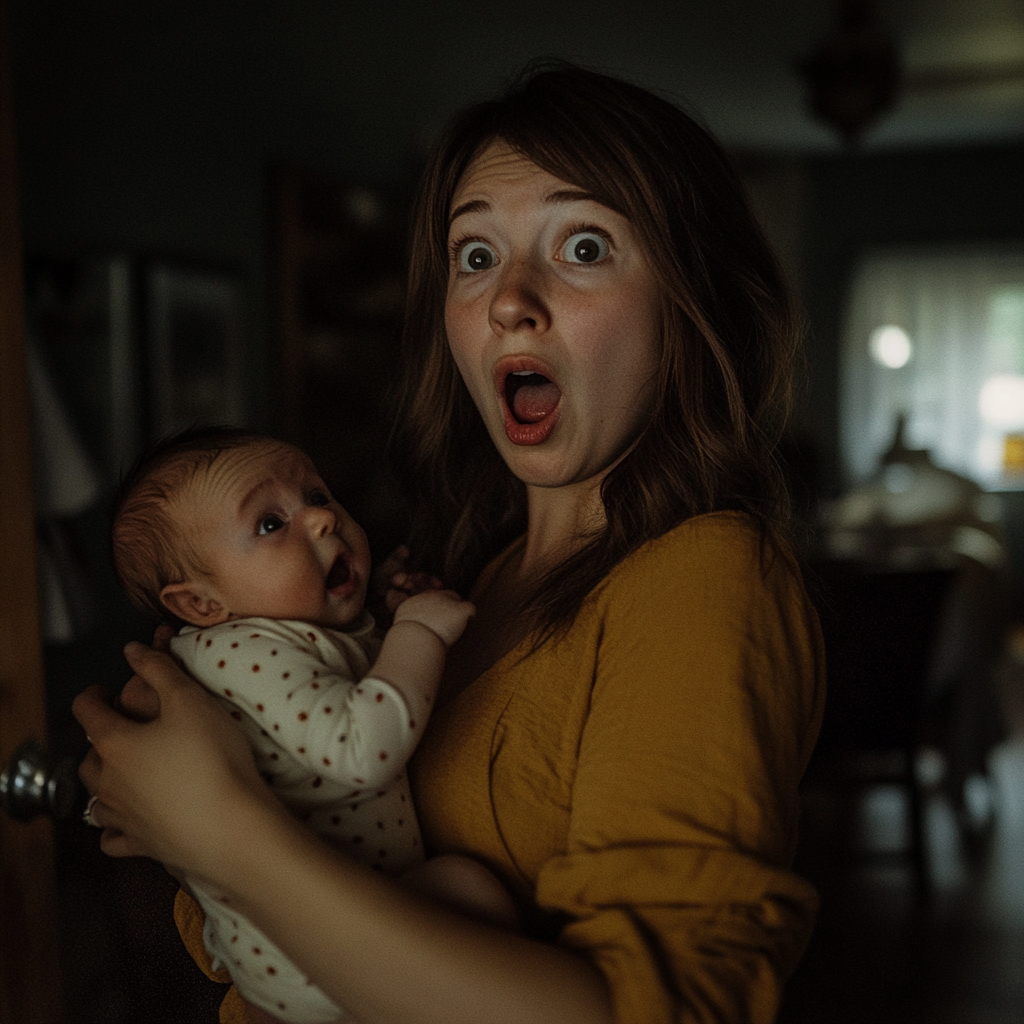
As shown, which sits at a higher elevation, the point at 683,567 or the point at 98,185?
the point at 98,185

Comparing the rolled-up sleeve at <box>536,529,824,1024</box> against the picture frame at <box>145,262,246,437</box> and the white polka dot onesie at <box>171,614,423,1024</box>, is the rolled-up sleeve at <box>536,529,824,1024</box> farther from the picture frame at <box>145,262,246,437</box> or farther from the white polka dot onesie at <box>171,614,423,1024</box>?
the picture frame at <box>145,262,246,437</box>

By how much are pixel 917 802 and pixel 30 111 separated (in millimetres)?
2984

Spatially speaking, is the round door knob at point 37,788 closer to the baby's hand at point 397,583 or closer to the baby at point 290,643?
the baby at point 290,643

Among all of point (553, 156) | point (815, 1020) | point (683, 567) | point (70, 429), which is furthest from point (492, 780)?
point (815, 1020)

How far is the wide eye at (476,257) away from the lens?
0.87 m

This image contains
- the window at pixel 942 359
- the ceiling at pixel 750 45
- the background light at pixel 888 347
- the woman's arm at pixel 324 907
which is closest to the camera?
the woman's arm at pixel 324 907

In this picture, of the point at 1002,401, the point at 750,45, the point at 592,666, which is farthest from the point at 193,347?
the point at 1002,401

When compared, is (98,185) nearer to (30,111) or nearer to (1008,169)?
(30,111)

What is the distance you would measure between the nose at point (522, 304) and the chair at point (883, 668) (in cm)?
215

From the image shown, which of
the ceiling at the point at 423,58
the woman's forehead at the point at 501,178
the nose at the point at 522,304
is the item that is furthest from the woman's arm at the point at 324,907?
the ceiling at the point at 423,58

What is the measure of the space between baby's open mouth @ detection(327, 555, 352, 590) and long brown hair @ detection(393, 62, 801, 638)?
16cm

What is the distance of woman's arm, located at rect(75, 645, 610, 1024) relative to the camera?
599mm

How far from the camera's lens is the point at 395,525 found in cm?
113

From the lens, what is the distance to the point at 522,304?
2.60 ft
